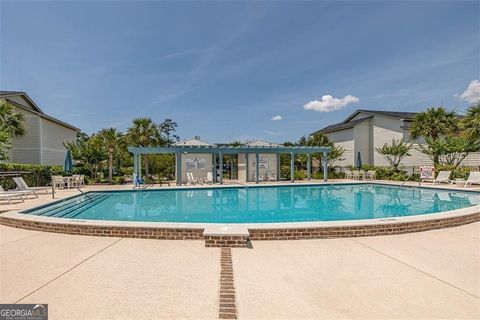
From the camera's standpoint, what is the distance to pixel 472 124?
20094mm

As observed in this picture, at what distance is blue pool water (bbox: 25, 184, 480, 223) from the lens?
32.3ft

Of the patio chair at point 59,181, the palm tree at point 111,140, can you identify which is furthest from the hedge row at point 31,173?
the palm tree at point 111,140

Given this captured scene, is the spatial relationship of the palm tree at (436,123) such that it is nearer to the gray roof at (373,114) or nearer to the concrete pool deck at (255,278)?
the gray roof at (373,114)

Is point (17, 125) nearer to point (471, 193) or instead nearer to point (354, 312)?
point (354, 312)

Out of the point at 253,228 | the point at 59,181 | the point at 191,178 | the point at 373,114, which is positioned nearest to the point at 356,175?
the point at 373,114

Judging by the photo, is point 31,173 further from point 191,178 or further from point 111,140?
point 191,178

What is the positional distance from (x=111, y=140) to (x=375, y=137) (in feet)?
87.3

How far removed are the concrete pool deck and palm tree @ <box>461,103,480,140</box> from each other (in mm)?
19420

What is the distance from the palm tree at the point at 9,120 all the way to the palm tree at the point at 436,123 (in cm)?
3193

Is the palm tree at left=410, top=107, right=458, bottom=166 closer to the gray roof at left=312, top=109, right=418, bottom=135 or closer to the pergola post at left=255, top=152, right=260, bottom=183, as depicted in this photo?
the gray roof at left=312, top=109, right=418, bottom=135

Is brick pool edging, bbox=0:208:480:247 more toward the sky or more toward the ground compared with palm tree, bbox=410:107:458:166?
more toward the ground

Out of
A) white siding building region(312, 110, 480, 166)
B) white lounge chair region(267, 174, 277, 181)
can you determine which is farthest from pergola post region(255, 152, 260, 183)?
white siding building region(312, 110, 480, 166)

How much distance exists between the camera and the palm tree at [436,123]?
2300cm

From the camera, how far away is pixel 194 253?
15.6 ft
